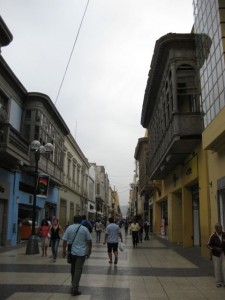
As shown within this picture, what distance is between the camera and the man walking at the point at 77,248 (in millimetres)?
8383

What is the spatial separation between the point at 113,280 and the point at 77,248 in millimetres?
2285

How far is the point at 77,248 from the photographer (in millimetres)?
8555

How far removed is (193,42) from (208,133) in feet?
19.9

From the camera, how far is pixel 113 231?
1413 centimetres

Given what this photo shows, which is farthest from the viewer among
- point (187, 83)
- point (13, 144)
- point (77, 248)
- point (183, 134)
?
point (13, 144)

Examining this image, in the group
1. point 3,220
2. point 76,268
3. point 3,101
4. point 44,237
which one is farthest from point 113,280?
point 3,101

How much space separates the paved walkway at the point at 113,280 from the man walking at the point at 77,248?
352 mm

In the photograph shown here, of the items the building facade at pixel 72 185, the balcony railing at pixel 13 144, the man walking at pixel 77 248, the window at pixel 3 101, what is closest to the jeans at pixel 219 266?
the man walking at pixel 77 248

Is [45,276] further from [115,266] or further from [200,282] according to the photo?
[200,282]

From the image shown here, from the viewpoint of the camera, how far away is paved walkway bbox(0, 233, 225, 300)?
27.4ft

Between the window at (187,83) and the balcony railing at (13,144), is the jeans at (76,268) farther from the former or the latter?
the window at (187,83)

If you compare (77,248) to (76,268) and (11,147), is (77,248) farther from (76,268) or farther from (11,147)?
(11,147)

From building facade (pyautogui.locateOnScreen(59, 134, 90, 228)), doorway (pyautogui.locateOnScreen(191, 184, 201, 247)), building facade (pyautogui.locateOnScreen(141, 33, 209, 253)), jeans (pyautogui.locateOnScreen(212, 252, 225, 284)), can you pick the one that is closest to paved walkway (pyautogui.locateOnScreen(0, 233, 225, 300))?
jeans (pyautogui.locateOnScreen(212, 252, 225, 284))

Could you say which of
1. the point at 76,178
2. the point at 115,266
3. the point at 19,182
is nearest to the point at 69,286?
the point at 115,266
